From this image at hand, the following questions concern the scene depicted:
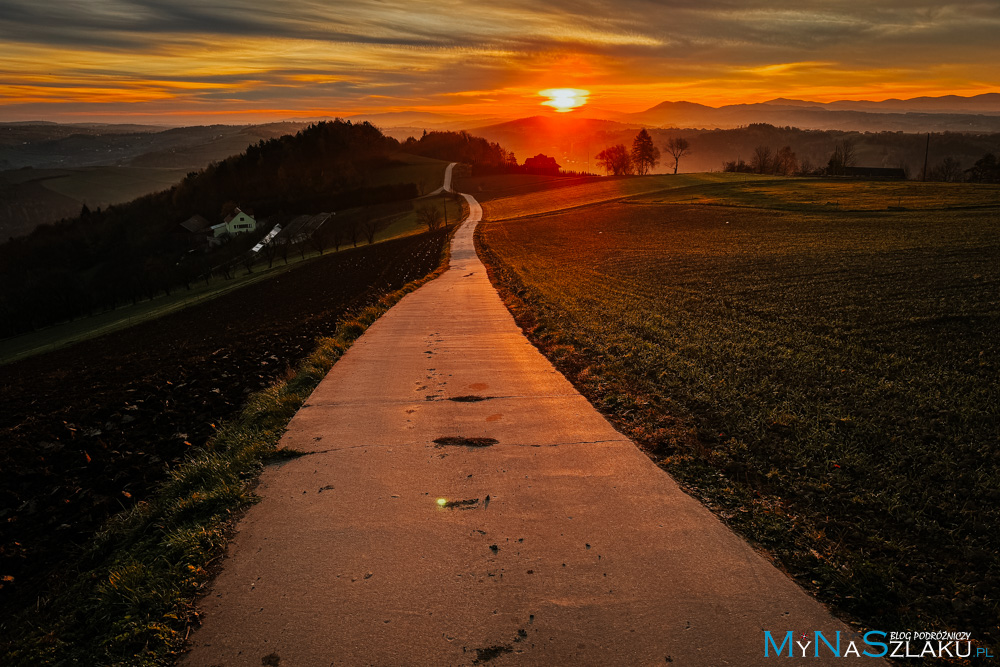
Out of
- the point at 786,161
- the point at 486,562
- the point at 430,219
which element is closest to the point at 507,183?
the point at 430,219

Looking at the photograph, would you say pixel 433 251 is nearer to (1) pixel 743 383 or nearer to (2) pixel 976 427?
(1) pixel 743 383

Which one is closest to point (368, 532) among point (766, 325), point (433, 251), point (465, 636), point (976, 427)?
point (465, 636)

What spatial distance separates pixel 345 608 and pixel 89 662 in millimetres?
2276

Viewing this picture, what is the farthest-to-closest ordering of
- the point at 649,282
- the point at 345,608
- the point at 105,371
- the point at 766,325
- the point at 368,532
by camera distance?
the point at 649,282 → the point at 105,371 → the point at 766,325 → the point at 368,532 → the point at 345,608

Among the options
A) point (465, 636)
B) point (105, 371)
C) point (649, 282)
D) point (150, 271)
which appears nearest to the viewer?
Answer: point (465, 636)

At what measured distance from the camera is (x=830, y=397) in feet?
31.9

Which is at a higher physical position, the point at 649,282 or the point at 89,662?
the point at 649,282

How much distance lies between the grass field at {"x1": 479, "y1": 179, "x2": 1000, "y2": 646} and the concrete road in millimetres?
873

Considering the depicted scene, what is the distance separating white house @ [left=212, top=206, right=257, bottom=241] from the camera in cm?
10819

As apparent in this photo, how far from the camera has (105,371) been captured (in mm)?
17781

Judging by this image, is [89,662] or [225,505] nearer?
[89,662]

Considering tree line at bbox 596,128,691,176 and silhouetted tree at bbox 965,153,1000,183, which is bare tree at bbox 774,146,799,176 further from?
silhouetted tree at bbox 965,153,1000,183

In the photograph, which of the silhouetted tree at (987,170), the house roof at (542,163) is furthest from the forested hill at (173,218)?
the silhouetted tree at (987,170)

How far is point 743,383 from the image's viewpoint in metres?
10.6
